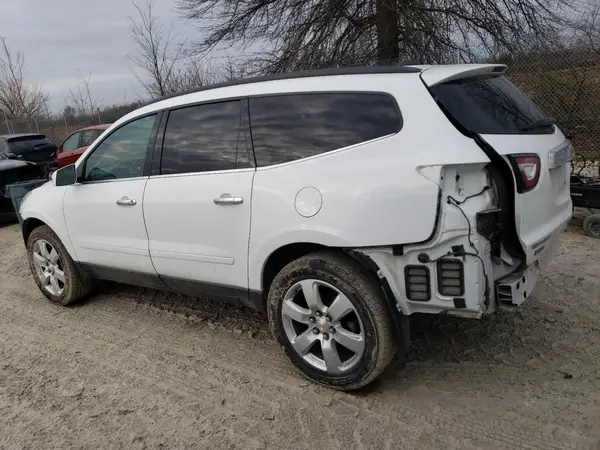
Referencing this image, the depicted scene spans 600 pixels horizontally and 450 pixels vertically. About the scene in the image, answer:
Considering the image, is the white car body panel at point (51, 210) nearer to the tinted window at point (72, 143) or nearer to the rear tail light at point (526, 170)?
the rear tail light at point (526, 170)

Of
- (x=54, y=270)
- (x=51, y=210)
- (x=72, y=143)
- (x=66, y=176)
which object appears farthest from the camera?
(x=72, y=143)

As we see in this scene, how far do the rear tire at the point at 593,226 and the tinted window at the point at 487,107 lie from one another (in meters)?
3.31

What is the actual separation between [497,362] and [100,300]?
3.64m

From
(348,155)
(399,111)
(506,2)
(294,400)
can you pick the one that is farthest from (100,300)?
(506,2)

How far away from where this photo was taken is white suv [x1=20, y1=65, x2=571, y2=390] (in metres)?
2.60

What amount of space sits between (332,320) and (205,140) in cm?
152

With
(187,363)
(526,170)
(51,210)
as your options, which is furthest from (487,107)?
(51,210)

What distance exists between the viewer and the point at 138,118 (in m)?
3.99

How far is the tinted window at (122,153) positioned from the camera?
389 cm

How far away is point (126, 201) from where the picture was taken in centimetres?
383

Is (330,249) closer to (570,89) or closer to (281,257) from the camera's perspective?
(281,257)

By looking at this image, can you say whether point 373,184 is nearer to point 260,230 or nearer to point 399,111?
point 399,111

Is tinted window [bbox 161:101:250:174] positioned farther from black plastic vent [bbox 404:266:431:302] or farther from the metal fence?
the metal fence

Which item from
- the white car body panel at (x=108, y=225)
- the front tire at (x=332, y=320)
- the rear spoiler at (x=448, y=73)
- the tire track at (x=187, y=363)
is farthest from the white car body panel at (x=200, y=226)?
the rear spoiler at (x=448, y=73)
